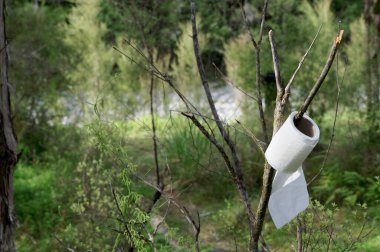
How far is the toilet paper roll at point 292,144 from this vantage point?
65.3 inches

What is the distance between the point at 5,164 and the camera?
3824 millimetres

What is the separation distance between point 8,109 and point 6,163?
32 centimetres

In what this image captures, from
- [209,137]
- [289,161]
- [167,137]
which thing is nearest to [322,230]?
[209,137]

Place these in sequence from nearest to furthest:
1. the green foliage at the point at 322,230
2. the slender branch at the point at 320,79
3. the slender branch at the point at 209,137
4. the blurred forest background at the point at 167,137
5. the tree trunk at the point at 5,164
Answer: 1. the slender branch at the point at 320,79
2. the slender branch at the point at 209,137
3. the green foliage at the point at 322,230
4. the tree trunk at the point at 5,164
5. the blurred forest background at the point at 167,137

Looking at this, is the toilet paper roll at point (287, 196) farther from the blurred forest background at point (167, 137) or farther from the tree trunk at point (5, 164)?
the blurred forest background at point (167, 137)

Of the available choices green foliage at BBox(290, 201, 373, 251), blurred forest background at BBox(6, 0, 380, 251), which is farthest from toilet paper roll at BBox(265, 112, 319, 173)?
blurred forest background at BBox(6, 0, 380, 251)

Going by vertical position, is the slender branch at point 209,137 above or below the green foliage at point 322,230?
above

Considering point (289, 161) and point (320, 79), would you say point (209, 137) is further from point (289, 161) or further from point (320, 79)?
point (320, 79)

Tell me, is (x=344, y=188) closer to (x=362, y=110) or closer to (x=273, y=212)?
(x=362, y=110)

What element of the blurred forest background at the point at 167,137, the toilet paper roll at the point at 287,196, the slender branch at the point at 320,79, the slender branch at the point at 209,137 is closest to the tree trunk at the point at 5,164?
the blurred forest background at the point at 167,137

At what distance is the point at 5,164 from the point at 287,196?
2.37 m

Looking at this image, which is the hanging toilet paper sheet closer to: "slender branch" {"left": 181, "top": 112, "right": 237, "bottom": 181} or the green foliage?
"slender branch" {"left": 181, "top": 112, "right": 237, "bottom": 181}

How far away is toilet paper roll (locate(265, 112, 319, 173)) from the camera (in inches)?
65.3

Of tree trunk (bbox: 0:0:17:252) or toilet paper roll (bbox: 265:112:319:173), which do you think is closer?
toilet paper roll (bbox: 265:112:319:173)
